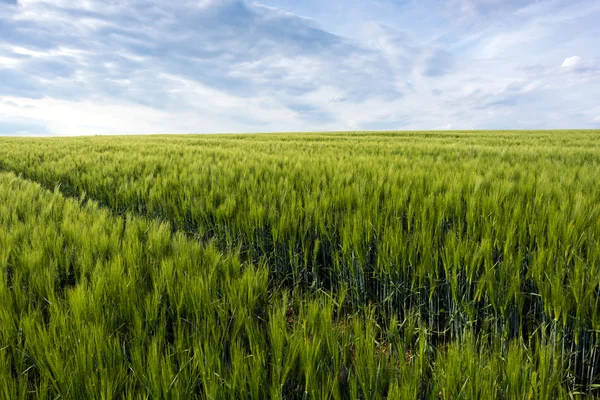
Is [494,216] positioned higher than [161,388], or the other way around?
[494,216]

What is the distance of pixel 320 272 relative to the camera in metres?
1.95

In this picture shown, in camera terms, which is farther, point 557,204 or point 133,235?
point 557,204

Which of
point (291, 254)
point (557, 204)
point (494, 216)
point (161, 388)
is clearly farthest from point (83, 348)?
point (557, 204)

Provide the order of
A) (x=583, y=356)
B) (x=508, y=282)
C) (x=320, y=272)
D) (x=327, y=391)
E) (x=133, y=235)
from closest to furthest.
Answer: (x=327, y=391) → (x=583, y=356) → (x=508, y=282) → (x=133, y=235) → (x=320, y=272)

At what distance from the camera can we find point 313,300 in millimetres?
1202

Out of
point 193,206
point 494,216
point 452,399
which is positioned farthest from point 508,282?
point 193,206

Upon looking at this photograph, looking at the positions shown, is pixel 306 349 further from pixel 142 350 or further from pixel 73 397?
pixel 73 397

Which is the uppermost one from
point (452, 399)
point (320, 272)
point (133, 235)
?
point (133, 235)

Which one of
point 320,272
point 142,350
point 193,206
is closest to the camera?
point 142,350

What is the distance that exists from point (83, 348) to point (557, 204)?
2.22 metres

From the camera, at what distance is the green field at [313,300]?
77 centimetres

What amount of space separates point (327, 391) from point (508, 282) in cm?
94

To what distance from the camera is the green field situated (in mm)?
773

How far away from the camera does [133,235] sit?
1621 millimetres
